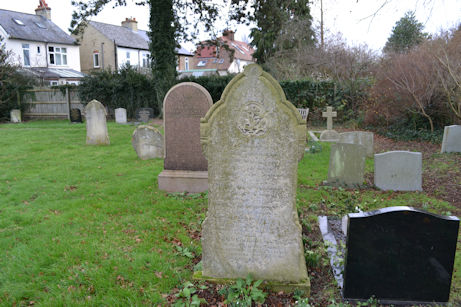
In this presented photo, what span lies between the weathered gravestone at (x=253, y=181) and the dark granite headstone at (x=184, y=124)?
316 cm

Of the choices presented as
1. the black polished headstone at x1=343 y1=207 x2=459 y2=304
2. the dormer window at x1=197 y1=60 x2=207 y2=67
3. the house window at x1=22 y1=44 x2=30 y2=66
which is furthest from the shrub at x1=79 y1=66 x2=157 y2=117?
the dormer window at x1=197 y1=60 x2=207 y2=67

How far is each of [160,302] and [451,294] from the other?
2908mm

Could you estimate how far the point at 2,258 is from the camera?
4117mm

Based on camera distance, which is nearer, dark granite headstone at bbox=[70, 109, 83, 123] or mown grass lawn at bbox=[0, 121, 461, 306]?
mown grass lawn at bbox=[0, 121, 461, 306]

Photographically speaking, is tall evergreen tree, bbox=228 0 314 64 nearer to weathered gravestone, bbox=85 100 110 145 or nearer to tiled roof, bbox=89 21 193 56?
weathered gravestone, bbox=85 100 110 145

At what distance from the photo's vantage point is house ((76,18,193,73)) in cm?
3647

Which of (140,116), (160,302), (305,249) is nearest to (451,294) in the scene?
(305,249)

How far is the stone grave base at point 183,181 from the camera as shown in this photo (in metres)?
6.62

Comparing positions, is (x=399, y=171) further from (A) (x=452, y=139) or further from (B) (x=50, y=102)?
(B) (x=50, y=102)

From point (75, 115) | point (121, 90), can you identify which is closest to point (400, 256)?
point (75, 115)

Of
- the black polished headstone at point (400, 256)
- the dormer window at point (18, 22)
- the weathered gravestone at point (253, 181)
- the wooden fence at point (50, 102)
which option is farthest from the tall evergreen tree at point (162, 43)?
the dormer window at point (18, 22)

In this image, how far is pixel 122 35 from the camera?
3828 centimetres

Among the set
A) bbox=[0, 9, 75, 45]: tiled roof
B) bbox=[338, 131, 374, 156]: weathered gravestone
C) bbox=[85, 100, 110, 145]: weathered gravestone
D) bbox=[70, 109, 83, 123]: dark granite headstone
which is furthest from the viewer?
bbox=[0, 9, 75, 45]: tiled roof

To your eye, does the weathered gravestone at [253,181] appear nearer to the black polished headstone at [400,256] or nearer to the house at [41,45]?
the black polished headstone at [400,256]
